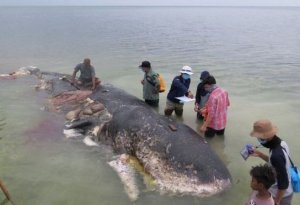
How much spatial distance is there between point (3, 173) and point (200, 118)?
247 inches

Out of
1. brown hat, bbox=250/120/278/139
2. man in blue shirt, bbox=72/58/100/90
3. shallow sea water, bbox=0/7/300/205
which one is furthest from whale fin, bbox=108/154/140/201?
man in blue shirt, bbox=72/58/100/90

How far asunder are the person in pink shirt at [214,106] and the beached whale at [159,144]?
29.7 inches

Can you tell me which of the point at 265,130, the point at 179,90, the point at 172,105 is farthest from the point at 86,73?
the point at 265,130

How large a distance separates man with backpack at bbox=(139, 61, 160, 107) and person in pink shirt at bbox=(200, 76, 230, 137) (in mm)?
2472

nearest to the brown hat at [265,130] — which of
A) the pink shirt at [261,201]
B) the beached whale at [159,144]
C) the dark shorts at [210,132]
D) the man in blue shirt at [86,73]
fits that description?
the pink shirt at [261,201]

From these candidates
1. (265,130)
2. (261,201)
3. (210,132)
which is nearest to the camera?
(261,201)

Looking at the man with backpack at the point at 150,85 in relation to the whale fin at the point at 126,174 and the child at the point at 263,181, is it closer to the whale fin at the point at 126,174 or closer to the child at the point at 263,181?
the whale fin at the point at 126,174

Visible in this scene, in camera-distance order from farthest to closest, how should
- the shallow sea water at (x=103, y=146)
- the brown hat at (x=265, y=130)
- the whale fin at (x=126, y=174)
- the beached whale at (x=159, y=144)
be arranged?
the shallow sea water at (x=103, y=146) → the whale fin at (x=126, y=174) → the beached whale at (x=159, y=144) → the brown hat at (x=265, y=130)

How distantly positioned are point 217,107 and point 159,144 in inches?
76.1

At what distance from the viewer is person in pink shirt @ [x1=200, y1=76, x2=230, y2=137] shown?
28.5 feet

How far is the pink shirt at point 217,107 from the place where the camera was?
8676mm

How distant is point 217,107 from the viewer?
8805mm

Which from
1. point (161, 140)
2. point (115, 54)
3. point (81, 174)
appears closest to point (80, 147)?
point (81, 174)

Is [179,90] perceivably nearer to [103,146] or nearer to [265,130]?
[103,146]
